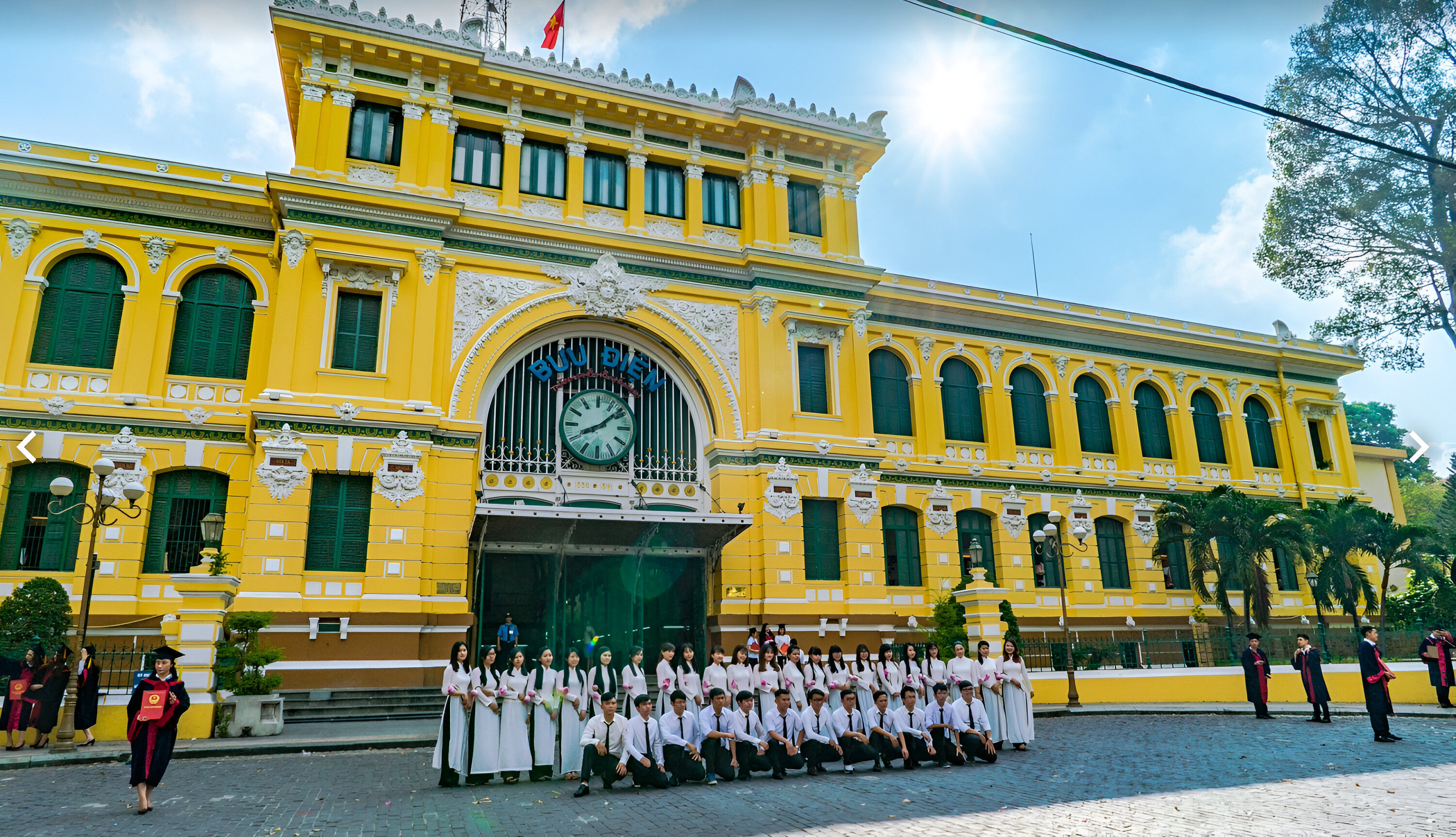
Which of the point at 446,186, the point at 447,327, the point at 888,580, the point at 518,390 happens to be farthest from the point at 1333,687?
the point at 446,186

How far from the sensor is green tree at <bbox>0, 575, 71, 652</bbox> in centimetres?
1695

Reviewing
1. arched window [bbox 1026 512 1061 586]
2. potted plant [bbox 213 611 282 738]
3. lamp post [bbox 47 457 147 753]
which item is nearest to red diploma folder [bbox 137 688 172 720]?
lamp post [bbox 47 457 147 753]

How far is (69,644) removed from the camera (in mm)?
19406

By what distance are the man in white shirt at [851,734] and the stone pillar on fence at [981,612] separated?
9390 mm

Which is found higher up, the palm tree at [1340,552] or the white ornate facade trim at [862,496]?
the white ornate facade trim at [862,496]

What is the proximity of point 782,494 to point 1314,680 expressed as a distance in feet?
40.2

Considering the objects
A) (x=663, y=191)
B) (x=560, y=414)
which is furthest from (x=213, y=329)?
(x=663, y=191)

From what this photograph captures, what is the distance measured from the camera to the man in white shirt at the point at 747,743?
12.0 metres

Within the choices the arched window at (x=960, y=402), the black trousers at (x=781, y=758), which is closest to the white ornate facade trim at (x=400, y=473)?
the black trousers at (x=781, y=758)

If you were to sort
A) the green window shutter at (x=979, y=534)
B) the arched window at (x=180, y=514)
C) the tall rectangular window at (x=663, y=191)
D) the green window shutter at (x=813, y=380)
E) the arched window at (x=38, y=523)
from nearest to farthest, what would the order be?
the arched window at (x=38, y=523), the arched window at (x=180, y=514), the green window shutter at (x=813, y=380), the tall rectangular window at (x=663, y=191), the green window shutter at (x=979, y=534)

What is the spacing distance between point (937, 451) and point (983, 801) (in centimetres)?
1988

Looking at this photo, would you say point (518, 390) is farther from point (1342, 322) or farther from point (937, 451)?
point (1342, 322)

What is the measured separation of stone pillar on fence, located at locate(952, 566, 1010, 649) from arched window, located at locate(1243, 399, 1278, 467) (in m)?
18.1

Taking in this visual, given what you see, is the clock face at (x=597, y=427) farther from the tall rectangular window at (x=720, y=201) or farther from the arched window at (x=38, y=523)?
the arched window at (x=38, y=523)
